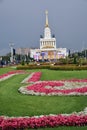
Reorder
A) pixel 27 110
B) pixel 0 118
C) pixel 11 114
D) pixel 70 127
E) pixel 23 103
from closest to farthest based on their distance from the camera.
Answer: pixel 70 127 < pixel 0 118 < pixel 11 114 < pixel 27 110 < pixel 23 103

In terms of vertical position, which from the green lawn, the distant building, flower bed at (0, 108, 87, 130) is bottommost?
the green lawn

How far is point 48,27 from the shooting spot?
156 meters

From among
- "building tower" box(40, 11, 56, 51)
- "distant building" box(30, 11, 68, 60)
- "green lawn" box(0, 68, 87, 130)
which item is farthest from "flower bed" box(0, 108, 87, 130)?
"building tower" box(40, 11, 56, 51)

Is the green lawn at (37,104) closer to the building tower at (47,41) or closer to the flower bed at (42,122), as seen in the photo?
the flower bed at (42,122)

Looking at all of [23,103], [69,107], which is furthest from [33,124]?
[23,103]

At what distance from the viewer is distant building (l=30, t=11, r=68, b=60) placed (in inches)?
5984

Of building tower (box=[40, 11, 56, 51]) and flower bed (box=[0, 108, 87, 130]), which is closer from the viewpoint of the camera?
flower bed (box=[0, 108, 87, 130])

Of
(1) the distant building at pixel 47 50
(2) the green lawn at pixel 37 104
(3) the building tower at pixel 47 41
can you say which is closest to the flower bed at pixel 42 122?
(2) the green lawn at pixel 37 104

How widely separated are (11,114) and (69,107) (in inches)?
86.9

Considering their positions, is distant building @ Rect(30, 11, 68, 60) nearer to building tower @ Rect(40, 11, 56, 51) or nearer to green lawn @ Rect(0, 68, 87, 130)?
building tower @ Rect(40, 11, 56, 51)

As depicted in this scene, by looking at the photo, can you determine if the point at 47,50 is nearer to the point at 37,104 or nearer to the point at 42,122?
the point at 37,104

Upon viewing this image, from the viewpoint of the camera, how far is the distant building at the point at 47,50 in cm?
15200

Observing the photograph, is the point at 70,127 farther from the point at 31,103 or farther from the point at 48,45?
the point at 48,45

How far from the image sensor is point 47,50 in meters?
154
